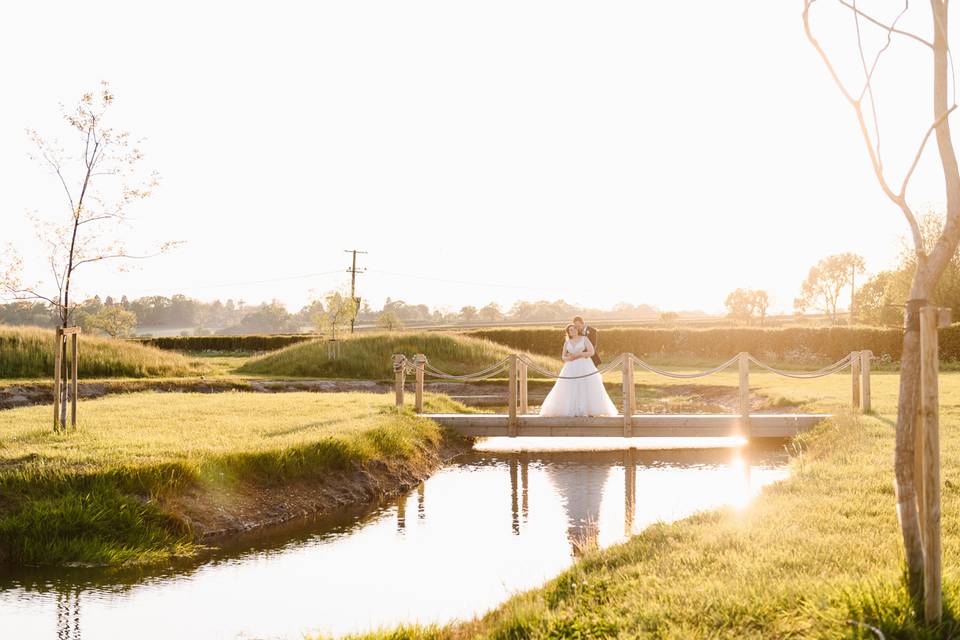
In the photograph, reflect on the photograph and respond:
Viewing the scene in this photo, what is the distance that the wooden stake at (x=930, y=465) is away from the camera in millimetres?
4457

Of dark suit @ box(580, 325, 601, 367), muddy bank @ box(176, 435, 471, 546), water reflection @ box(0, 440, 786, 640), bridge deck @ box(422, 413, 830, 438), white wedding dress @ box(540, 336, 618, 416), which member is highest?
dark suit @ box(580, 325, 601, 367)

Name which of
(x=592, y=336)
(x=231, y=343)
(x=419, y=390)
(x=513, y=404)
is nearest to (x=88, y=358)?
(x=419, y=390)

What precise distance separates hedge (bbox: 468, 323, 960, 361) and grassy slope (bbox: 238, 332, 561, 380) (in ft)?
28.6

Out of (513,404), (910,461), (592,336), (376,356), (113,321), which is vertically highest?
(113,321)

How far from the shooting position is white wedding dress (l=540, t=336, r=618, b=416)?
57.0ft

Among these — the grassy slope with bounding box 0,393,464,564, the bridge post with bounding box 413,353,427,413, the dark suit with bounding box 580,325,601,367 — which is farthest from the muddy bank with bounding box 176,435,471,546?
the dark suit with bounding box 580,325,601,367

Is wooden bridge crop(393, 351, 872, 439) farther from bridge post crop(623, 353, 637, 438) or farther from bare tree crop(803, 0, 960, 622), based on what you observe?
bare tree crop(803, 0, 960, 622)

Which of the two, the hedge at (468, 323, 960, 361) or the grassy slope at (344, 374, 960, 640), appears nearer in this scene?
the grassy slope at (344, 374, 960, 640)

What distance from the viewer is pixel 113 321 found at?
6288 cm

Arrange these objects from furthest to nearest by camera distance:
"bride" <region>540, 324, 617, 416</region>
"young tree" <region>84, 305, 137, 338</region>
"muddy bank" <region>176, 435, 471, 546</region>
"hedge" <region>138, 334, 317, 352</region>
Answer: "young tree" <region>84, 305, 137, 338</region>, "hedge" <region>138, 334, 317, 352</region>, "bride" <region>540, 324, 617, 416</region>, "muddy bank" <region>176, 435, 471, 546</region>

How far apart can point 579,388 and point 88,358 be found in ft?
60.2

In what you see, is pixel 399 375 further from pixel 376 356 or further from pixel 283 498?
pixel 376 356

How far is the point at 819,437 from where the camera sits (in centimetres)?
1473

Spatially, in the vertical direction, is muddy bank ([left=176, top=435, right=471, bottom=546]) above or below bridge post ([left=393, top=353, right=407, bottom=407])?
below
